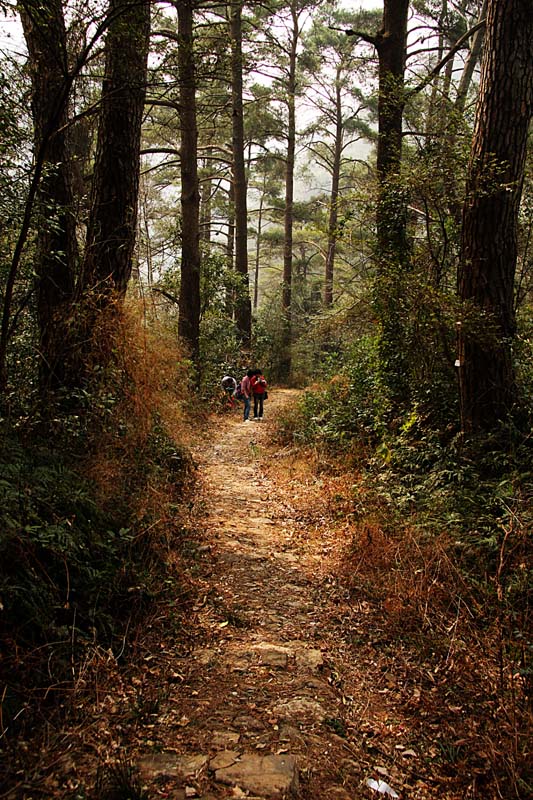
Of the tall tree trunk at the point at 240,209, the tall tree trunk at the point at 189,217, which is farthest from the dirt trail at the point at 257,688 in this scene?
the tall tree trunk at the point at 240,209

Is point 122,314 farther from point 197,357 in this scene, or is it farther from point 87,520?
point 197,357

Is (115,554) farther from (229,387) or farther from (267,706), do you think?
(229,387)

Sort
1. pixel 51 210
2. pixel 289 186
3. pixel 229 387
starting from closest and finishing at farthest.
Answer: pixel 51 210 → pixel 229 387 → pixel 289 186

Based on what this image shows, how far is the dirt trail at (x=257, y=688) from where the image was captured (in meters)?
2.27

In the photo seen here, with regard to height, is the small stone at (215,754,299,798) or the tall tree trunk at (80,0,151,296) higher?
the tall tree trunk at (80,0,151,296)

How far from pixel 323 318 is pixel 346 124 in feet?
64.6

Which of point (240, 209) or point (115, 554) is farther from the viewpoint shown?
point (240, 209)

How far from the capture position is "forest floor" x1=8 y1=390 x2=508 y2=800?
225 cm

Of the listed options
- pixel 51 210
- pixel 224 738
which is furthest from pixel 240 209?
pixel 224 738

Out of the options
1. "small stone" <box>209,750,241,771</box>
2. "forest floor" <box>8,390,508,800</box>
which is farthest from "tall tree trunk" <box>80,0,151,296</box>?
"small stone" <box>209,750,241,771</box>

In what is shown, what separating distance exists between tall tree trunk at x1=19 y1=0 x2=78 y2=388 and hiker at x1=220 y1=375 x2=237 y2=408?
8.19 metres

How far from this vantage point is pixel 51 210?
4582mm

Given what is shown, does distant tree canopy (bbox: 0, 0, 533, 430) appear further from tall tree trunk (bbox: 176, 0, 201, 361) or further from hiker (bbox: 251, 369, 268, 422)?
tall tree trunk (bbox: 176, 0, 201, 361)

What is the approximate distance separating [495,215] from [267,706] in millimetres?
5034
